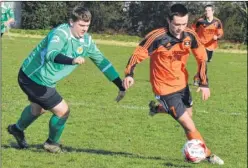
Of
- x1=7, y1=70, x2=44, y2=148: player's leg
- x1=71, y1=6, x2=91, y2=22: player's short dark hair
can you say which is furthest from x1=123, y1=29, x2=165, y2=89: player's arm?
x1=7, y1=70, x2=44, y2=148: player's leg

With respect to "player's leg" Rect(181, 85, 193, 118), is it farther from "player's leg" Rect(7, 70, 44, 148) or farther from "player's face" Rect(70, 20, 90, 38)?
"player's leg" Rect(7, 70, 44, 148)

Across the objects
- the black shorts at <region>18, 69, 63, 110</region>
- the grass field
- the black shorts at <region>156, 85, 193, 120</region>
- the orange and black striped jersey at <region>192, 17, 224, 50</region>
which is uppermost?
the black shorts at <region>18, 69, 63, 110</region>

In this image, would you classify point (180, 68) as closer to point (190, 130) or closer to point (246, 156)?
point (190, 130)

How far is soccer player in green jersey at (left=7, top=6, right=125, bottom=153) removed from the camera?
6605 mm

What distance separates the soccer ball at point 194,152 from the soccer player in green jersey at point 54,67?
1156 millimetres

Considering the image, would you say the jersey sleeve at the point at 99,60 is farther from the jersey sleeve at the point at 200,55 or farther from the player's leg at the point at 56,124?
the jersey sleeve at the point at 200,55

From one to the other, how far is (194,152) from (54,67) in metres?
1.98

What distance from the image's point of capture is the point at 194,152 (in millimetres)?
6652

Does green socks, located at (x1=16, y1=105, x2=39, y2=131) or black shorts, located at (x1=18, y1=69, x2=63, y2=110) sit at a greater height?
black shorts, located at (x1=18, y1=69, x2=63, y2=110)

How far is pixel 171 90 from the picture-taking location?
7.06 meters

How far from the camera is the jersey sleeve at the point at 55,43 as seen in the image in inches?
255

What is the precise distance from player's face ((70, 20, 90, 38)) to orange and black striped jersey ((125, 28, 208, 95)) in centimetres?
67

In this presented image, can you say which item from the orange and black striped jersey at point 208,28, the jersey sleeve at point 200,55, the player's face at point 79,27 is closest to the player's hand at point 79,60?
the player's face at point 79,27

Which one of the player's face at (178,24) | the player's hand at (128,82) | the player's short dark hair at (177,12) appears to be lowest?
the player's hand at (128,82)
